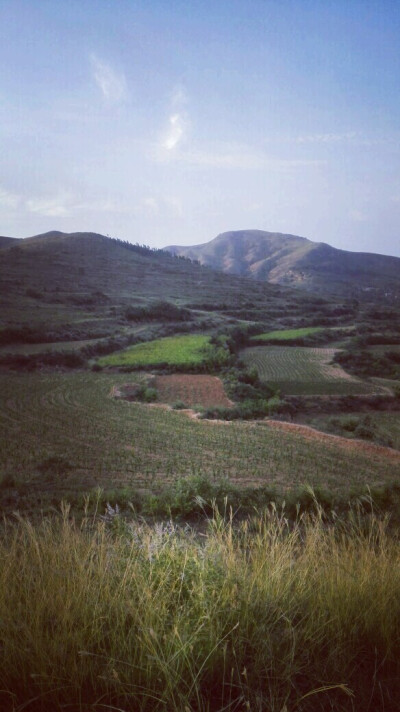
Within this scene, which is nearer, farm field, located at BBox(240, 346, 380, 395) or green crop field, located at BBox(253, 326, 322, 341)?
farm field, located at BBox(240, 346, 380, 395)

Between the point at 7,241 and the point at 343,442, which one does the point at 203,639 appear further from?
the point at 7,241

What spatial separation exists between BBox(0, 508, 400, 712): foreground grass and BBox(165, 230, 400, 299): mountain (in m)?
54.3

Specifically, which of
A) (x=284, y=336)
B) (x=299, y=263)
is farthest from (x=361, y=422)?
(x=299, y=263)

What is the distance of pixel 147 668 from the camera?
60.4 inches

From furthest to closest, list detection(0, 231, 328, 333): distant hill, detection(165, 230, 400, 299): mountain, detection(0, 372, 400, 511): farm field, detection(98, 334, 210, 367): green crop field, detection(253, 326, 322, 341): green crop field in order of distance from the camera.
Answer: detection(165, 230, 400, 299): mountain
detection(253, 326, 322, 341): green crop field
detection(0, 231, 328, 333): distant hill
detection(98, 334, 210, 367): green crop field
detection(0, 372, 400, 511): farm field

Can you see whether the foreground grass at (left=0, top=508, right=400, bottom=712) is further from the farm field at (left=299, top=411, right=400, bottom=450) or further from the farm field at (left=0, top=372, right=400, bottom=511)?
the farm field at (left=299, top=411, right=400, bottom=450)

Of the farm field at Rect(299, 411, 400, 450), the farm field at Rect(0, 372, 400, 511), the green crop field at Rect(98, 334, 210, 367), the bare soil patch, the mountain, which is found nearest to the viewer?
the farm field at Rect(0, 372, 400, 511)

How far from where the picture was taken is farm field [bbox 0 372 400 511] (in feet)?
23.9

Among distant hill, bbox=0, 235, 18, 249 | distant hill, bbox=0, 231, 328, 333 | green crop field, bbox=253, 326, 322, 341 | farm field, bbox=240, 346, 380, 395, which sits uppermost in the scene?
distant hill, bbox=0, 235, 18, 249

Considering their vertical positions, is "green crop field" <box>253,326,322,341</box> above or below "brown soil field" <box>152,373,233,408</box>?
above

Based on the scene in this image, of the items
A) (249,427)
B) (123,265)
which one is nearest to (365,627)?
(249,427)

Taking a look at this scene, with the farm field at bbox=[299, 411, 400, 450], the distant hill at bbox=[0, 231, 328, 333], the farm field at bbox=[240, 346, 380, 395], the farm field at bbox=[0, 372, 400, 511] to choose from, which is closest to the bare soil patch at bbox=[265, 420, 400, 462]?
the farm field at bbox=[0, 372, 400, 511]

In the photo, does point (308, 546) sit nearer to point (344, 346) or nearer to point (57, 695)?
point (57, 695)

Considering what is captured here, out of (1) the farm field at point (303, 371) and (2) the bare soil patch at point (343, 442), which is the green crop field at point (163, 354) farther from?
(2) the bare soil patch at point (343, 442)
